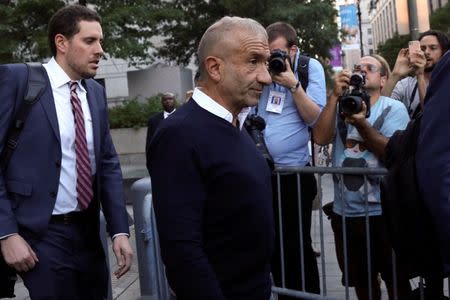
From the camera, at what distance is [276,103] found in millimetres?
4477

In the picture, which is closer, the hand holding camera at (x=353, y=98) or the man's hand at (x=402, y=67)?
the hand holding camera at (x=353, y=98)

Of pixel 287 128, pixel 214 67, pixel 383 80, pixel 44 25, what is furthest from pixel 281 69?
pixel 44 25

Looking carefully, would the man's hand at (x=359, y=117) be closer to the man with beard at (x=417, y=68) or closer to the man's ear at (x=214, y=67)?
the man with beard at (x=417, y=68)

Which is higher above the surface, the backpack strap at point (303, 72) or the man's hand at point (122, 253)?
the backpack strap at point (303, 72)

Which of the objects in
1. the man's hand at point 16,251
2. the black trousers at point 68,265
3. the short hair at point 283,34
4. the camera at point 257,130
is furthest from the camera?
the short hair at point 283,34

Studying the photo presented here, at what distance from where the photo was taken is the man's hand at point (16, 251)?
9.34ft

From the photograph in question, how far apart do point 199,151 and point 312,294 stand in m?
2.49

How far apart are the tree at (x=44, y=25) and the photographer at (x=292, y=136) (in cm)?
1222

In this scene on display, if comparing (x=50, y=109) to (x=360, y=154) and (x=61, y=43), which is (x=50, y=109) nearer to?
(x=61, y=43)

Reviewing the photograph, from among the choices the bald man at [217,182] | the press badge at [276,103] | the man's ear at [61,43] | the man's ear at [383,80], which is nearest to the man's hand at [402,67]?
the man's ear at [383,80]

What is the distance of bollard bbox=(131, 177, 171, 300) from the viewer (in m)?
4.22

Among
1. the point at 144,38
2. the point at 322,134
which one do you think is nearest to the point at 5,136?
the point at 322,134

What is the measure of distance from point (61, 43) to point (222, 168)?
1299 millimetres

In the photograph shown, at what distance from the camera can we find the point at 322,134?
173 inches
